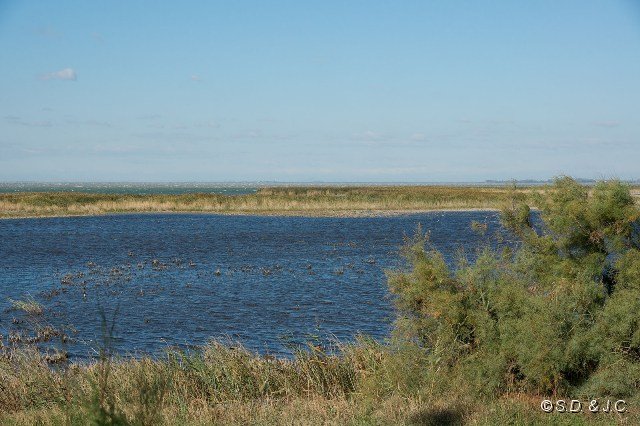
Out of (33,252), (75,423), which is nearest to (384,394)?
(75,423)

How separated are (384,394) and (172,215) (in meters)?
63.8

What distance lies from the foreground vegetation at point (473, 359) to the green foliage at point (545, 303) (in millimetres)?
24

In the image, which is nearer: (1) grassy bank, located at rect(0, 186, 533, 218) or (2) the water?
(2) the water

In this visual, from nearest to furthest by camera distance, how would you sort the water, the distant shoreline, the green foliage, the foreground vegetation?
the foreground vegetation
the green foliage
the water
the distant shoreline

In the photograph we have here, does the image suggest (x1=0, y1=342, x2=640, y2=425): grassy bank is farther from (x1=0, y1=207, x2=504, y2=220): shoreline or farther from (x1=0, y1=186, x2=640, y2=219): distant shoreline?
(x1=0, y1=186, x2=640, y2=219): distant shoreline

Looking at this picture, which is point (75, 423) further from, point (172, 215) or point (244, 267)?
point (172, 215)

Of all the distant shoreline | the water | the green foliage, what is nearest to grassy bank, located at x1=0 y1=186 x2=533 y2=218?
the distant shoreline

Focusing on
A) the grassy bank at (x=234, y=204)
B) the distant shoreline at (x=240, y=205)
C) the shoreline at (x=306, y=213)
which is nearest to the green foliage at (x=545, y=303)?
the shoreline at (x=306, y=213)

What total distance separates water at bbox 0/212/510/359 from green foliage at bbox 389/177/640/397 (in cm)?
276

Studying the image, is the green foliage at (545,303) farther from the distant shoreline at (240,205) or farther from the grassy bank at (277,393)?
the distant shoreline at (240,205)

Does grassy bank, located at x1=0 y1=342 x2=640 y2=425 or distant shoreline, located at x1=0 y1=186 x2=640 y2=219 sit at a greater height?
distant shoreline, located at x1=0 y1=186 x2=640 y2=219

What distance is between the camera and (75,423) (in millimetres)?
7309

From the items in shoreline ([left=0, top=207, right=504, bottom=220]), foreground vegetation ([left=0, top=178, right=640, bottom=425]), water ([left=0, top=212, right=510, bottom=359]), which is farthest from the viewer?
shoreline ([left=0, top=207, right=504, bottom=220])

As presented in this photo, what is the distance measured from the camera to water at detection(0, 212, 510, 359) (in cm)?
1880
